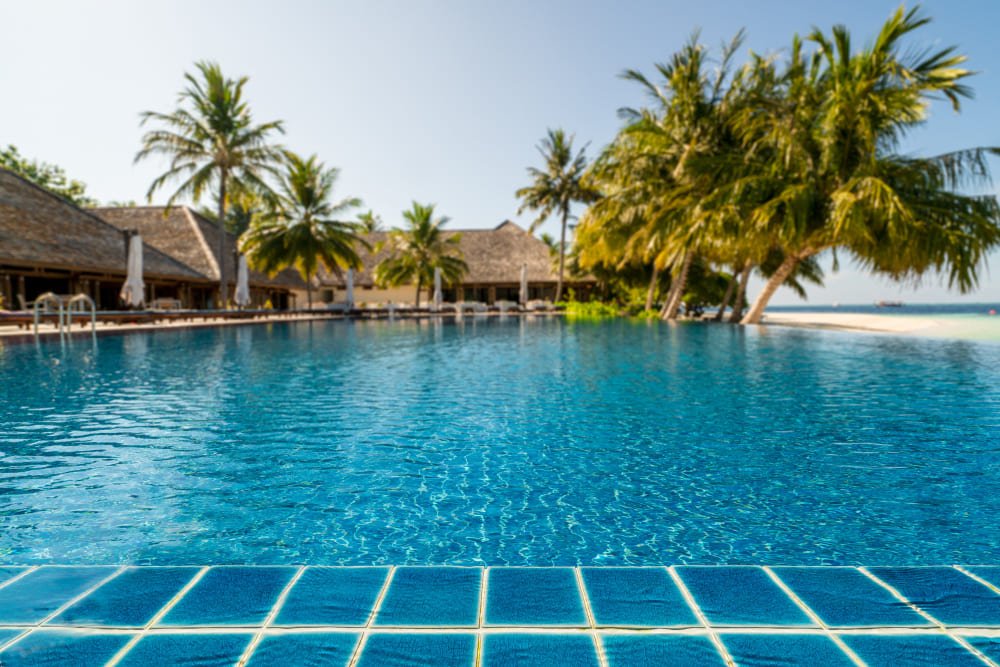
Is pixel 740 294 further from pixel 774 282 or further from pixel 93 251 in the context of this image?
pixel 93 251

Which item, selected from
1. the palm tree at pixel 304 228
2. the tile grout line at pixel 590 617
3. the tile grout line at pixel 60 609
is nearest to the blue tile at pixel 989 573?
the tile grout line at pixel 590 617

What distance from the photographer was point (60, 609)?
6.37ft

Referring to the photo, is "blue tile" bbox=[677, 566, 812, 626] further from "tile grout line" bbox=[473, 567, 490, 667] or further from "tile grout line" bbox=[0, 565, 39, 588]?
"tile grout line" bbox=[0, 565, 39, 588]

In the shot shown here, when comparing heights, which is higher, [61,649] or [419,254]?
[419,254]

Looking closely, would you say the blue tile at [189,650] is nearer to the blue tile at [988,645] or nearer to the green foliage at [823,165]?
the blue tile at [988,645]

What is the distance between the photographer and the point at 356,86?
1762cm

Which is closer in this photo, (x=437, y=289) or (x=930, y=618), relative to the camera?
(x=930, y=618)

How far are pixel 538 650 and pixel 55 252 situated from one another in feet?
78.8

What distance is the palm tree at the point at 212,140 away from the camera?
23.3 metres

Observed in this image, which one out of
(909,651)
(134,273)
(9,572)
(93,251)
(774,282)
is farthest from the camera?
(93,251)

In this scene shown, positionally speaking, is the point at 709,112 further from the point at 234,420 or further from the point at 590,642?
the point at 590,642

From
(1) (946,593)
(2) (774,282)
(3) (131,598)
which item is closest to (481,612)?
(3) (131,598)

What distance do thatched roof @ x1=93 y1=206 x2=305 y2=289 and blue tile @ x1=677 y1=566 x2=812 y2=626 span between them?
29611 mm

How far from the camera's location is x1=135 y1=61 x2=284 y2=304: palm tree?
2327cm
